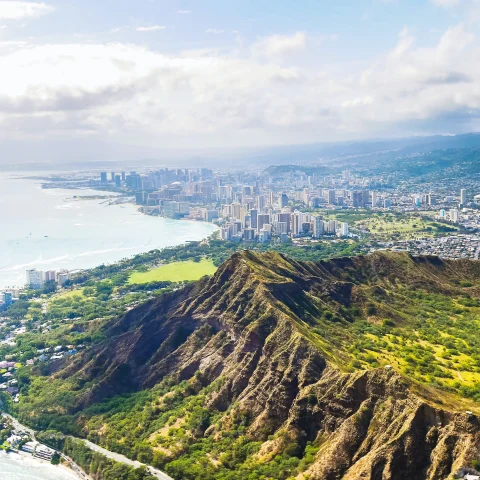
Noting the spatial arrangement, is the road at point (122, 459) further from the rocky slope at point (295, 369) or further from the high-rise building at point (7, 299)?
the high-rise building at point (7, 299)

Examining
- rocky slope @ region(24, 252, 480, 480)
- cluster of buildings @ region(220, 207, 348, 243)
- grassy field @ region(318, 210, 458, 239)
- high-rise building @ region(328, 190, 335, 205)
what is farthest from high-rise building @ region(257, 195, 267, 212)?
rocky slope @ region(24, 252, 480, 480)

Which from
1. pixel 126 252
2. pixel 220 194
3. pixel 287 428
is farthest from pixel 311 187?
pixel 287 428

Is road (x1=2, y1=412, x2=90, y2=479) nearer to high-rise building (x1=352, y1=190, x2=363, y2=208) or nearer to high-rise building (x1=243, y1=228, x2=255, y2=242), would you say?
high-rise building (x1=243, y1=228, x2=255, y2=242)

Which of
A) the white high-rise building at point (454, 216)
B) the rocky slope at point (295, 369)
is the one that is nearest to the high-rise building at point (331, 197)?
the white high-rise building at point (454, 216)

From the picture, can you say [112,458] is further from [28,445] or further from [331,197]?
[331,197]

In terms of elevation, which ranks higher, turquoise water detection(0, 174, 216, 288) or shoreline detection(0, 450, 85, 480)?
turquoise water detection(0, 174, 216, 288)

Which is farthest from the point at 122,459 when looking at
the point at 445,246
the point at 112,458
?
the point at 445,246
